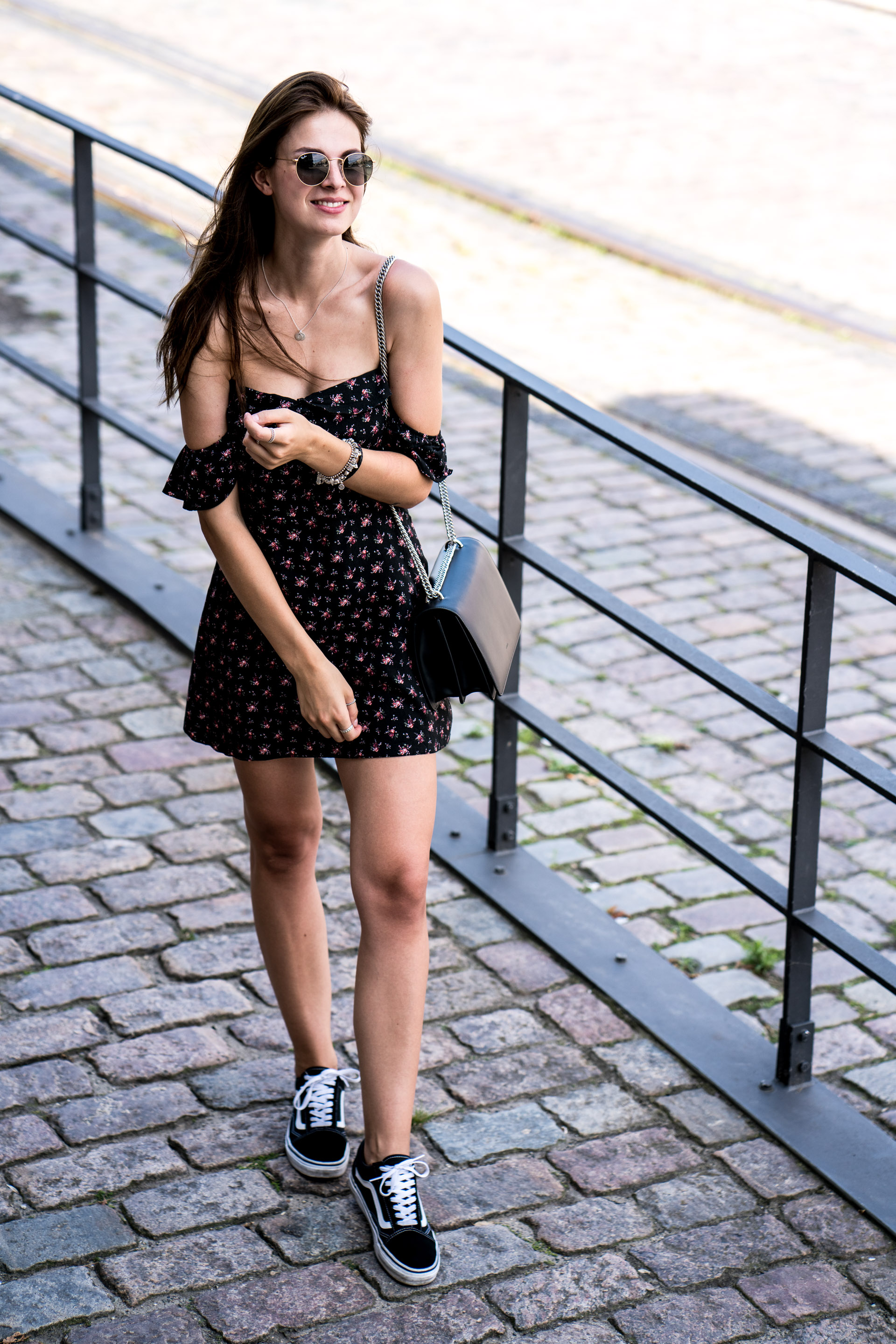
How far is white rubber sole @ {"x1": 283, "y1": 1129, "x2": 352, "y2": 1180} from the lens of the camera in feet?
11.0

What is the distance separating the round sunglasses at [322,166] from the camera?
284 cm

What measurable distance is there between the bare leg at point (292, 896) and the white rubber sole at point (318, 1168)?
20 cm

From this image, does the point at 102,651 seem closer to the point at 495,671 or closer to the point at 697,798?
the point at 697,798

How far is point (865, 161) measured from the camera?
13453 mm

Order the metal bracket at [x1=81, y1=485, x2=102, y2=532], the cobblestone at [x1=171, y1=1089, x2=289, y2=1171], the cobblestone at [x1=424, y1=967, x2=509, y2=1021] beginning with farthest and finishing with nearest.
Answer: the metal bracket at [x1=81, y1=485, x2=102, y2=532]
the cobblestone at [x1=424, y1=967, x2=509, y2=1021]
the cobblestone at [x1=171, y1=1089, x2=289, y2=1171]

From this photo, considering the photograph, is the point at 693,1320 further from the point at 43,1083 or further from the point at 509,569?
the point at 509,569

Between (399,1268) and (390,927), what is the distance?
62 centimetres

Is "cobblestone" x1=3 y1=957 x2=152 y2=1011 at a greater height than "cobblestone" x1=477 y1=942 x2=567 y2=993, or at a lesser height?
greater

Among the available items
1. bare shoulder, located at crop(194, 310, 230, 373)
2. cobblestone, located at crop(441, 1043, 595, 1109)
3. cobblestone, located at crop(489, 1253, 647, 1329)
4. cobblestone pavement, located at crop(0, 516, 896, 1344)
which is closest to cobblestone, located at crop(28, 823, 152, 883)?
cobblestone pavement, located at crop(0, 516, 896, 1344)

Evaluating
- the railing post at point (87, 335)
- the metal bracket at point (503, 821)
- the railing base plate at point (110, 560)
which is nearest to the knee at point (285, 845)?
the metal bracket at point (503, 821)

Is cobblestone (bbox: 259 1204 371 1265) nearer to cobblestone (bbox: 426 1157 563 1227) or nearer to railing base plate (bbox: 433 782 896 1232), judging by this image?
cobblestone (bbox: 426 1157 563 1227)

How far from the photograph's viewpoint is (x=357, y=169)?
114 inches

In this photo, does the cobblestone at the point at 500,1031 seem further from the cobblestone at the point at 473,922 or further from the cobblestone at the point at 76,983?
the cobblestone at the point at 76,983

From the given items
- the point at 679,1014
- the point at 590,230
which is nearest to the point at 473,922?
the point at 679,1014
